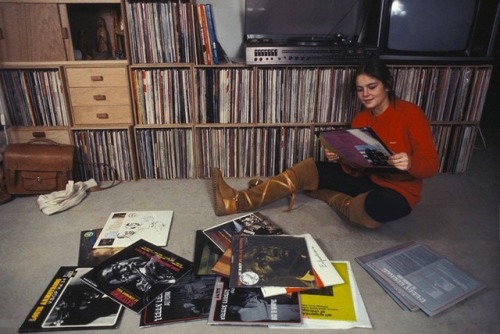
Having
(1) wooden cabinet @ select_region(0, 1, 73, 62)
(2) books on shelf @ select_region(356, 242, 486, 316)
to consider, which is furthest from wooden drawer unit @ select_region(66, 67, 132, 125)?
(2) books on shelf @ select_region(356, 242, 486, 316)

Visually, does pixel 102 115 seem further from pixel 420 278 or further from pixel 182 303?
pixel 420 278

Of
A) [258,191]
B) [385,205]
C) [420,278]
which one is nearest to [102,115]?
[258,191]

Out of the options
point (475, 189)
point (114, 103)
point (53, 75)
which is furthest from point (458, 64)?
point (53, 75)

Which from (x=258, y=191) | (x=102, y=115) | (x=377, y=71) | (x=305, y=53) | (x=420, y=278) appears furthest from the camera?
(x=102, y=115)

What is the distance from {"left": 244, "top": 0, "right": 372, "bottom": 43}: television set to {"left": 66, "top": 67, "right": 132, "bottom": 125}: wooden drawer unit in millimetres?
759

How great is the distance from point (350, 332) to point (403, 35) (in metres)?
1.52

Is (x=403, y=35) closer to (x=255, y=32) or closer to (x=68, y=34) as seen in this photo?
(x=255, y=32)

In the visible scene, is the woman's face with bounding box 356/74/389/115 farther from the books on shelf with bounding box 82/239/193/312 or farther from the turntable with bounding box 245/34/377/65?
the books on shelf with bounding box 82/239/193/312

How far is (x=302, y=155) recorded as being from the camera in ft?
6.87

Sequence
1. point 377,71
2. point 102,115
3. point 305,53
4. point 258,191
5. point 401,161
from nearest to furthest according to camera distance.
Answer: point 401,161
point 377,71
point 258,191
point 305,53
point 102,115

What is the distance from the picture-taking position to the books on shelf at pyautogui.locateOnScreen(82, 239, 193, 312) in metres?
1.17

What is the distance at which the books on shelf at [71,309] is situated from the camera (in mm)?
1074

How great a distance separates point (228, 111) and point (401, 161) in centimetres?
97

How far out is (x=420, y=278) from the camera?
1.26 meters
